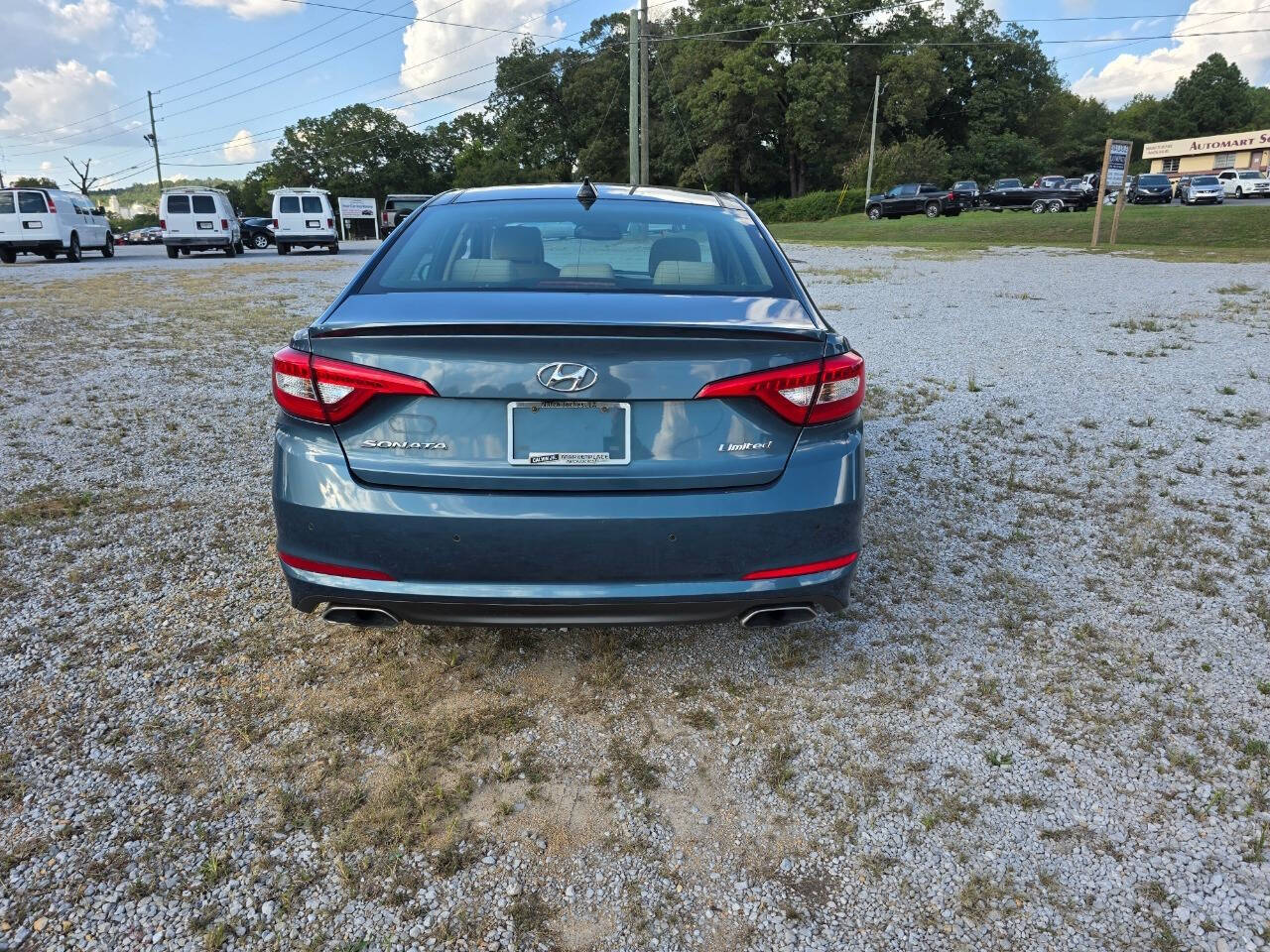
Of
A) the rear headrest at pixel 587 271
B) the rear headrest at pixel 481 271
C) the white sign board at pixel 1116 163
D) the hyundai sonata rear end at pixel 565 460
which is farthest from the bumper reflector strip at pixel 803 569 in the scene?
the white sign board at pixel 1116 163

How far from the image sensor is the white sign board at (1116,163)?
63.2 ft

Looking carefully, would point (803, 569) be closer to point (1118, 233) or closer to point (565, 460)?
point (565, 460)

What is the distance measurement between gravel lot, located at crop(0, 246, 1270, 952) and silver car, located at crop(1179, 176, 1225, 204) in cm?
4410

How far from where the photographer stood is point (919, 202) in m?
39.5

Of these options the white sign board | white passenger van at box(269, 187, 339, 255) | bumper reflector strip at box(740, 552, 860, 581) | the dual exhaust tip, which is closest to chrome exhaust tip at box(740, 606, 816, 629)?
the dual exhaust tip

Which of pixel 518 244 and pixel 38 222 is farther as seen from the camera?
pixel 38 222

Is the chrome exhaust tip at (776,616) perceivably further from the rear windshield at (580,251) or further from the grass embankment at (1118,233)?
the grass embankment at (1118,233)

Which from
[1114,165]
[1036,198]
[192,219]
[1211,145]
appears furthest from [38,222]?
[1211,145]

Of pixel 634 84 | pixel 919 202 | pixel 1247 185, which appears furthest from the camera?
pixel 1247 185

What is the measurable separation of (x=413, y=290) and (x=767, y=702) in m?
1.74

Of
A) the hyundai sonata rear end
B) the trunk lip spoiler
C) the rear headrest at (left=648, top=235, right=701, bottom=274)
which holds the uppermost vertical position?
the rear headrest at (left=648, top=235, right=701, bottom=274)

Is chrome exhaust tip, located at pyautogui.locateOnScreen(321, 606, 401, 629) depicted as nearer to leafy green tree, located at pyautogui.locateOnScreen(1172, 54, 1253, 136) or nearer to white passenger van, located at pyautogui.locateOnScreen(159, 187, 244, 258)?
white passenger van, located at pyautogui.locateOnScreen(159, 187, 244, 258)

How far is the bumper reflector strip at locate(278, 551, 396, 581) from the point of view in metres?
2.31

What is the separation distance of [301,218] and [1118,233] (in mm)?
25983
